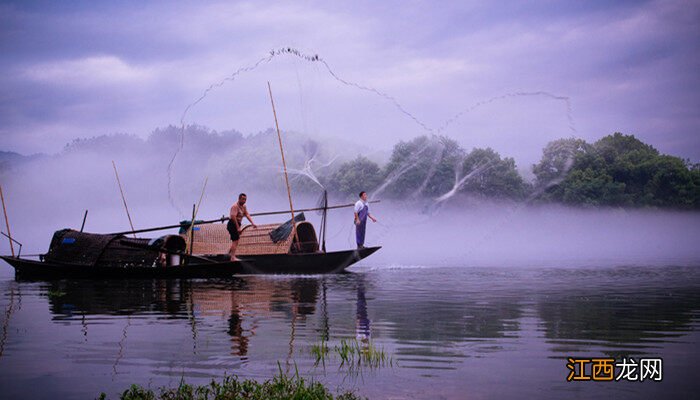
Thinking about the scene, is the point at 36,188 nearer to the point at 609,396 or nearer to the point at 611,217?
the point at 611,217

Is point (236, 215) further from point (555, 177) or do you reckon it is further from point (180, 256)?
point (555, 177)

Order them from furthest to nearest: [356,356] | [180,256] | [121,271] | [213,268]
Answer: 1. [180,256]
2. [121,271]
3. [213,268]
4. [356,356]

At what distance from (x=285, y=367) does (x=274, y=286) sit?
577 inches

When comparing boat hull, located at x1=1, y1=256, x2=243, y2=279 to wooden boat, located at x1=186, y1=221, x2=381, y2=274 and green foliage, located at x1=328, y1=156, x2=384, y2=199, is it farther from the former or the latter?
green foliage, located at x1=328, y1=156, x2=384, y2=199

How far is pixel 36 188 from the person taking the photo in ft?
580

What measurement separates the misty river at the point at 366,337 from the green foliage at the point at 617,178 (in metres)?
60.9

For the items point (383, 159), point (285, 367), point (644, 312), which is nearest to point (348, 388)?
point (285, 367)

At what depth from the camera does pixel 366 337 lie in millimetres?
11531

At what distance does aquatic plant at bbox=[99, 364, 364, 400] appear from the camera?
7379 mm

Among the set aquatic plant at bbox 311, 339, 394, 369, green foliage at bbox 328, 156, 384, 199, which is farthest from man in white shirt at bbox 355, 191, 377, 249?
green foliage at bbox 328, 156, 384, 199

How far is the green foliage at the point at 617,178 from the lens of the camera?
8006cm

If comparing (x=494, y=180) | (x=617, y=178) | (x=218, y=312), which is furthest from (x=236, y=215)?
(x=617, y=178)

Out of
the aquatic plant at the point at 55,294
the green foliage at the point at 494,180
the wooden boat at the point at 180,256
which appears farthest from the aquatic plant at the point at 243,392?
the green foliage at the point at 494,180

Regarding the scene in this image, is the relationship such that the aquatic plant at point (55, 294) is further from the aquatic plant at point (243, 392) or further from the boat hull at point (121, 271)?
the aquatic plant at point (243, 392)
